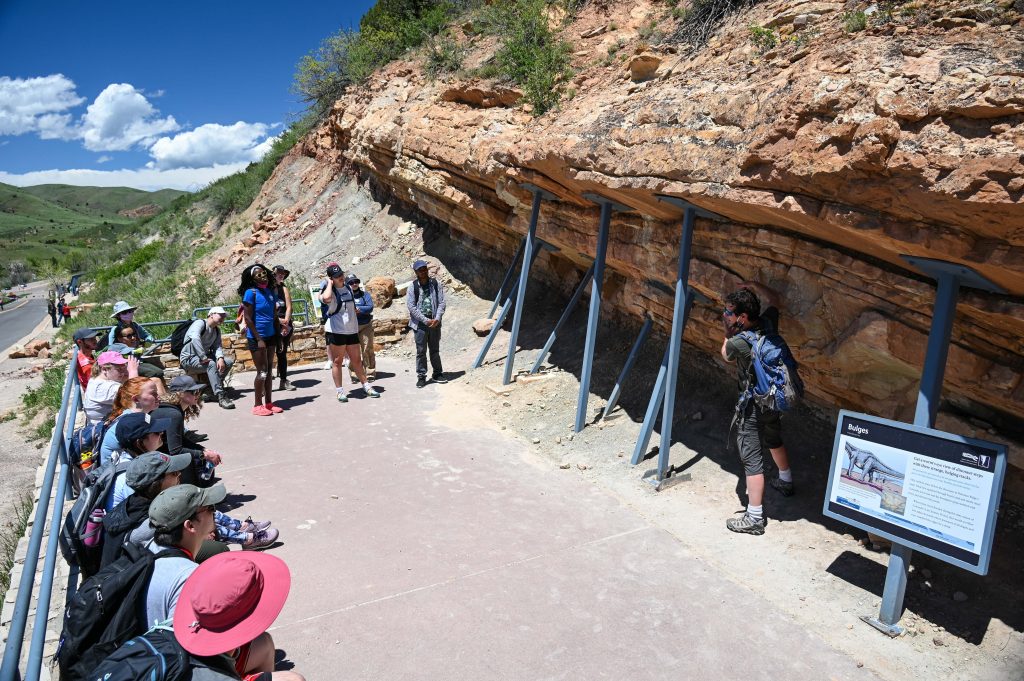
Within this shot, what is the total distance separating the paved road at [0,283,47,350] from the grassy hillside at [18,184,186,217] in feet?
409

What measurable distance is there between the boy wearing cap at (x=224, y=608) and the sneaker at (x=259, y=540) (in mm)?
2244

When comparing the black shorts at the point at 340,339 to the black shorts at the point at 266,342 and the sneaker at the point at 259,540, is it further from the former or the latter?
the sneaker at the point at 259,540

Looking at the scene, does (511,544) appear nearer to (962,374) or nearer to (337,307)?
(962,374)

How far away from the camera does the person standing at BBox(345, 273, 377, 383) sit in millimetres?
9586

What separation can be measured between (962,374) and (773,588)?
185cm

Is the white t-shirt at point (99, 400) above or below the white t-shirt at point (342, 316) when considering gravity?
below

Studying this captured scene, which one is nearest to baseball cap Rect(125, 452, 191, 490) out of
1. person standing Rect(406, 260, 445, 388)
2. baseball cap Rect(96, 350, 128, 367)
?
baseball cap Rect(96, 350, 128, 367)

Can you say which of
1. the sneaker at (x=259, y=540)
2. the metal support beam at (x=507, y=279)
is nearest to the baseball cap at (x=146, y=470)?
the sneaker at (x=259, y=540)

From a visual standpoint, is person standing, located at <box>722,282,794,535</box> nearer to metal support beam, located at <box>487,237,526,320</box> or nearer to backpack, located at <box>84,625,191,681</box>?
Answer: backpack, located at <box>84,625,191,681</box>

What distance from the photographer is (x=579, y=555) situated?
15.6ft

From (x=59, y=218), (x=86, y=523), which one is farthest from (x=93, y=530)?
(x=59, y=218)

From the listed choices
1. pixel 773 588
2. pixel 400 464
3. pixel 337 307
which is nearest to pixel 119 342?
pixel 337 307

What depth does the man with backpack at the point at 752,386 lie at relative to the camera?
4.85 m

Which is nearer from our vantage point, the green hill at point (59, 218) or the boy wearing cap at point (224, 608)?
the boy wearing cap at point (224, 608)
